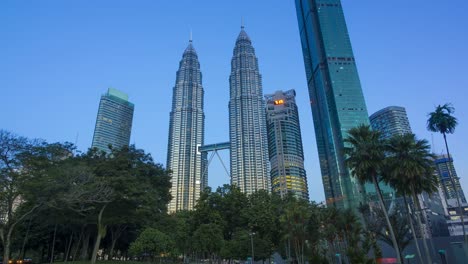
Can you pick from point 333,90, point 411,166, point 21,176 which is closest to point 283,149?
point 333,90

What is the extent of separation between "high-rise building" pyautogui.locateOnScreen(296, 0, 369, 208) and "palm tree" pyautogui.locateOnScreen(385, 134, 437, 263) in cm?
7977

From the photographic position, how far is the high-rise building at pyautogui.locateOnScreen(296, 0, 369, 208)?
401 ft

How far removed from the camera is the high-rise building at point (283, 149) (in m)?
178

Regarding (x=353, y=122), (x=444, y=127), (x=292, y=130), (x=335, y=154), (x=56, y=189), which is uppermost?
(x=292, y=130)

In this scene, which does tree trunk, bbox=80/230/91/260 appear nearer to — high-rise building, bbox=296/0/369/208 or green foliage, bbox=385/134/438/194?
green foliage, bbox=385/134/438/194

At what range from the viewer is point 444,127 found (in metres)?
42.9

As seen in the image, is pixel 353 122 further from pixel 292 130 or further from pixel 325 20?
pixel 292 130

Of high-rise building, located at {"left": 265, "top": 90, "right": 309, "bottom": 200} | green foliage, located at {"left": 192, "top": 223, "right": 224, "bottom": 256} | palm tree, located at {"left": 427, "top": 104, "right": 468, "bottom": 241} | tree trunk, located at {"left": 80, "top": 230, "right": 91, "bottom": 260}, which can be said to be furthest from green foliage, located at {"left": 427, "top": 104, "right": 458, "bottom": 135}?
high-rise building, located at {"left": 265, "top": 90, "right": 309, "bottom": 200}

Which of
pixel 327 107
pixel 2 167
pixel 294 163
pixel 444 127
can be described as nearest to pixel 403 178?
pixel 444 127

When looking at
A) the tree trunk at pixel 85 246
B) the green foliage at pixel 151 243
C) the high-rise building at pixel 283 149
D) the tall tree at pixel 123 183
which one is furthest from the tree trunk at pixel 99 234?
the high-rise building at pixel 283 149

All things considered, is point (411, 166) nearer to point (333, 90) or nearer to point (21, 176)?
point (21, 176)

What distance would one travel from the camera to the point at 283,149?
187 metres

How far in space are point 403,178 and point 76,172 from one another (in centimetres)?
4061

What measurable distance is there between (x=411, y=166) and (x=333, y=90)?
95.2 m
